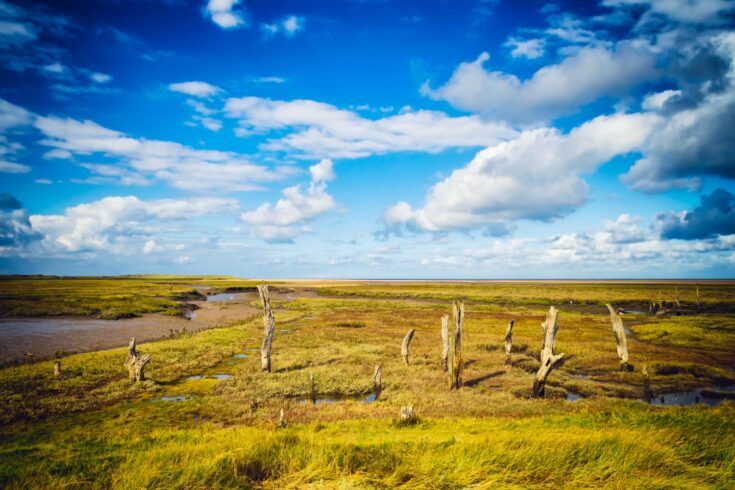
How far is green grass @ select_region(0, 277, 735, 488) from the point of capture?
5.54 m

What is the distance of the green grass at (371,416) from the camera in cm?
554

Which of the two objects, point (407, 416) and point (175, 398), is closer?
point (407, 416)

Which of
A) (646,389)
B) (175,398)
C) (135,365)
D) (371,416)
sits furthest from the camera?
(135,365)

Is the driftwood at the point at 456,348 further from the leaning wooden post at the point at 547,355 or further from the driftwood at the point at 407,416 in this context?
the driftwood at the point at 407,416

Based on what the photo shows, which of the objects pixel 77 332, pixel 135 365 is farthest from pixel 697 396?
pixel 77 332

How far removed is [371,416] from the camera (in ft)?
54.2

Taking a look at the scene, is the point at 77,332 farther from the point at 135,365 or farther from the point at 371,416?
the point at 371,416

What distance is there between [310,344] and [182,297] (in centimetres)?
6291

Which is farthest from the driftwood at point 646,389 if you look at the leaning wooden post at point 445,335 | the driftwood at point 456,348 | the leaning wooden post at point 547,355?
the leaning wooden post at point 445,335

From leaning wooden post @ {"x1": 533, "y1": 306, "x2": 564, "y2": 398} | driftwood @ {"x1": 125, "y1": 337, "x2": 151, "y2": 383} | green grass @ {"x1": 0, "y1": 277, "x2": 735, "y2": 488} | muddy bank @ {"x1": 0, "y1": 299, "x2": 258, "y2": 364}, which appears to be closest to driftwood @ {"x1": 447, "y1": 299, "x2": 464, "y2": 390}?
green grass @ {"x1": 0, "y1": 277, "x2": 735, "y2": 488}

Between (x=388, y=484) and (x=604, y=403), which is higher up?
(x=388, y=484)

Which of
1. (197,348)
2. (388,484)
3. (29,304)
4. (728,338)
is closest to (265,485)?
(388,484)

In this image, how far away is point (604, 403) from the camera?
1906 cm

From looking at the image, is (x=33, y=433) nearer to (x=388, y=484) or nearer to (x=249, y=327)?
(x=388, y=484)
